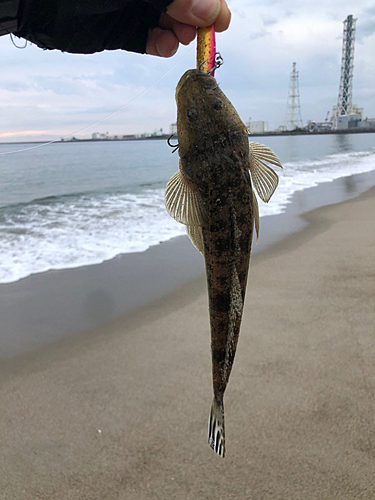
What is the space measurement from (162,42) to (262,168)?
1.36m

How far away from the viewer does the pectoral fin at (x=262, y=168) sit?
201cm

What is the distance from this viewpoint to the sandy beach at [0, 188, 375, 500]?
9.68ft

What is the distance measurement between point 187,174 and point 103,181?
22.3 m

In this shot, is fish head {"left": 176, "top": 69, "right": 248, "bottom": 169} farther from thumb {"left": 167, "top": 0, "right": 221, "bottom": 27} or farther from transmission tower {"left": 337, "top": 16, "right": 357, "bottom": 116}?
transmission tower {"left": 337, "top": 16, "right": 357, "bottom": 116}

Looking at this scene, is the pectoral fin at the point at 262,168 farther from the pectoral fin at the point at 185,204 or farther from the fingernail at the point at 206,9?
the fingernail at the point at 206,9

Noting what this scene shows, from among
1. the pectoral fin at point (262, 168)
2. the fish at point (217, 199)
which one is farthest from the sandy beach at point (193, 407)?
the pectoral fin at point (262, 168)

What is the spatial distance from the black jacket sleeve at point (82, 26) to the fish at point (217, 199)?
929 millimetres

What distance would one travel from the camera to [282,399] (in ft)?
12.0

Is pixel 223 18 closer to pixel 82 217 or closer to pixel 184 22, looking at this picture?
pixel 184 22

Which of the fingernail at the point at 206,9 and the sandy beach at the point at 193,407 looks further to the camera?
the sandy beach at the point at 193,407

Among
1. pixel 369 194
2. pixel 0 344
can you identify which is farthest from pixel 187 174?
pixel 369 194

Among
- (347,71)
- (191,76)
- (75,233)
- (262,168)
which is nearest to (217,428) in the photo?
(262,168)

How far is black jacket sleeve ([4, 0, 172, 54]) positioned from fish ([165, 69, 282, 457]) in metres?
0.93

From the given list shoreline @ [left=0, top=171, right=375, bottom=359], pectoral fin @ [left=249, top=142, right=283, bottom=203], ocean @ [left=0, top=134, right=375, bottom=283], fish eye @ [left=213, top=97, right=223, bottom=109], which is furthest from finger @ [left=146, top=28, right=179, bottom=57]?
shoreline @ [left=0, top=171, right=375, bottom=359]
